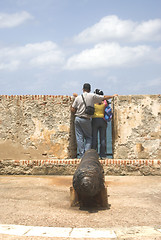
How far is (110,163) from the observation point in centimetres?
752

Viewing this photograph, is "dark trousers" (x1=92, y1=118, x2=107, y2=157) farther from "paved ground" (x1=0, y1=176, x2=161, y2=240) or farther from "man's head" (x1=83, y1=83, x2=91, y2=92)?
"paved ground" (x1=0, y1=176, x2=161, y2=240)

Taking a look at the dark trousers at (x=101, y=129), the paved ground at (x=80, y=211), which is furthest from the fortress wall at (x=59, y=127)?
the paved ground at (x=80, y=211)

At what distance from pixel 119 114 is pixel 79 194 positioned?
420 cm

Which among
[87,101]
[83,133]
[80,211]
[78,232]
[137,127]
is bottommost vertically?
[80,211]

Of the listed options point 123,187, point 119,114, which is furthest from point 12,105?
point 123,187

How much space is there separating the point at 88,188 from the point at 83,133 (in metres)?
3.60

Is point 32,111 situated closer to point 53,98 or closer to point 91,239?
point 53,98

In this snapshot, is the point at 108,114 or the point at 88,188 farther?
the point at 108,114

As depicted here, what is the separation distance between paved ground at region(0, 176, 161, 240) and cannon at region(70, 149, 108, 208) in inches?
7.3

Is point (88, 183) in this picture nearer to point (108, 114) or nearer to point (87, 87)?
point (87, 87)

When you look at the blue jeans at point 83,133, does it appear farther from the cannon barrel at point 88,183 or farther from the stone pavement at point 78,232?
the stone pavement at point 78,232

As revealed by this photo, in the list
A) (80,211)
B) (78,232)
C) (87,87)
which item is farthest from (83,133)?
(78,232)

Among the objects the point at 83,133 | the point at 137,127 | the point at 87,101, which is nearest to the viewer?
the point at 87,101

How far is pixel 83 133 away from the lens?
766 cm
